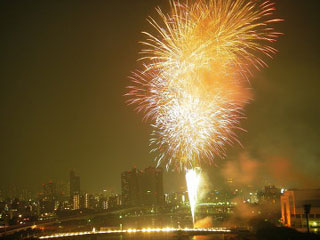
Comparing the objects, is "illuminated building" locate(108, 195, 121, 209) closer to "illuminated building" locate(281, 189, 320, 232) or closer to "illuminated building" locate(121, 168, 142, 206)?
"illuminated building" locate(121, 168, 142, 206)

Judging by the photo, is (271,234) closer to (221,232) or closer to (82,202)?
(221,232)

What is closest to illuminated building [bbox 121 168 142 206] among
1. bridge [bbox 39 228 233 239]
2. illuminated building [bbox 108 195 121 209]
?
illuminated building [bbox 108 195 121 209]

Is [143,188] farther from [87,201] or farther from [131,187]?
A: [87,201]

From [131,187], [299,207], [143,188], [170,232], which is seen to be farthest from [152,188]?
[299,207]

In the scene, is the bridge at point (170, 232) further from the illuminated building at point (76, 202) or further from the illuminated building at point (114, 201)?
the illuminated building at point (114, 201)

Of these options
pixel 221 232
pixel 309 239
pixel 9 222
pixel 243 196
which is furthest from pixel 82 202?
pixel 309 239

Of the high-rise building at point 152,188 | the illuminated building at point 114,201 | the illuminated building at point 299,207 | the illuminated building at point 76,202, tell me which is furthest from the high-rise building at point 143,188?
the illuminated building at point 299,207
